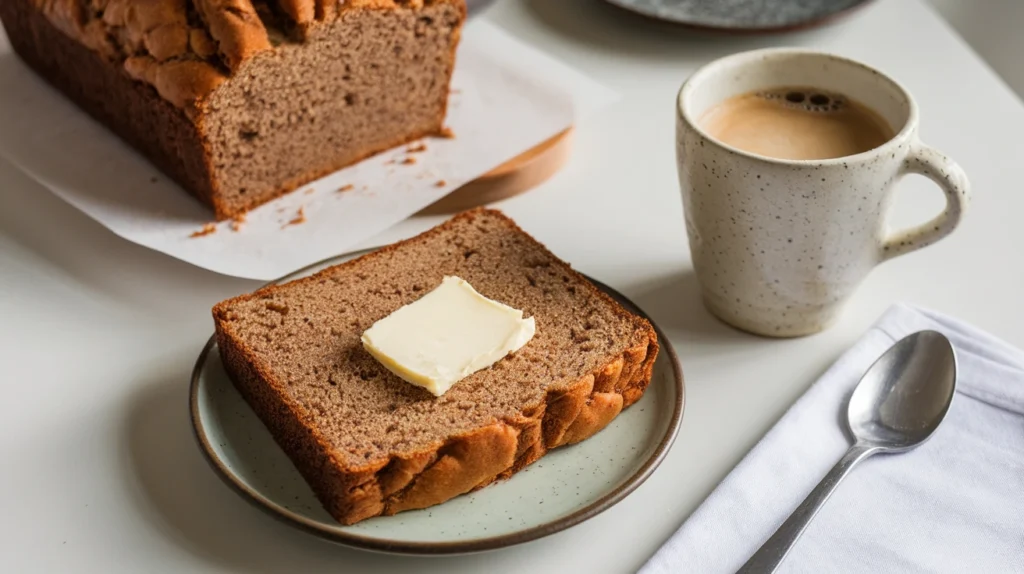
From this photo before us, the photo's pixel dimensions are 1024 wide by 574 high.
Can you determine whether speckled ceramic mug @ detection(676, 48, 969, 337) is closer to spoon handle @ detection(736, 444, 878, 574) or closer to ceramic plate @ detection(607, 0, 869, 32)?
spoon handle @ detection(736, 444, 878, 574)

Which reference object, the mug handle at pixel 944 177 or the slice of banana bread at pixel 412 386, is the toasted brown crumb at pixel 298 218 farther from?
the mug handle at pixel 944 177

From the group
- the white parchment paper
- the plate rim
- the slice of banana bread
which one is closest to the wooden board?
the white parchment paper

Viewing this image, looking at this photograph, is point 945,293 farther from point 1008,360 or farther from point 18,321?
point 18,321

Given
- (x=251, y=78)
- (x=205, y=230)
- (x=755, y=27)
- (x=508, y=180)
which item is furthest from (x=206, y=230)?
(x=755, y=27)

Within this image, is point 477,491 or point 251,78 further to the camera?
point 251,78

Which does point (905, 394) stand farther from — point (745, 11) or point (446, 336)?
point (745, 11)
